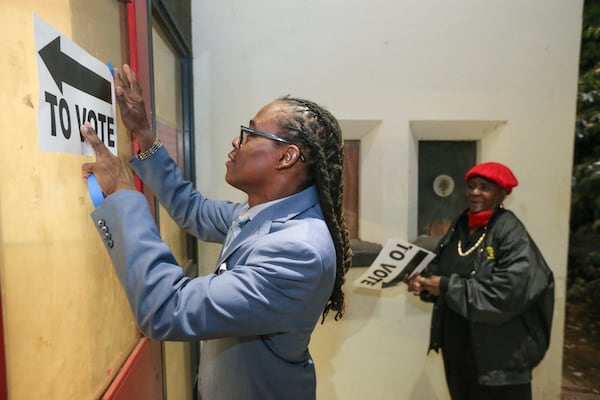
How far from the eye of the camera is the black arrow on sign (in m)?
0.67

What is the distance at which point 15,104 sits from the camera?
59 cm

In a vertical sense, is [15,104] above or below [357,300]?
above

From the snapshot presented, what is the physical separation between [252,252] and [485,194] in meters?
1.34

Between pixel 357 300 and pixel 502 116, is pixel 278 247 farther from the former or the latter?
pixel 502 116

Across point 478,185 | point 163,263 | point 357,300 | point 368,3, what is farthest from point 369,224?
point 163,263

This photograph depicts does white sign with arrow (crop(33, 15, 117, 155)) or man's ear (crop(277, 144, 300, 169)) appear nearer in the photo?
white sign with arrow (crop(33, 15, 117, 155))

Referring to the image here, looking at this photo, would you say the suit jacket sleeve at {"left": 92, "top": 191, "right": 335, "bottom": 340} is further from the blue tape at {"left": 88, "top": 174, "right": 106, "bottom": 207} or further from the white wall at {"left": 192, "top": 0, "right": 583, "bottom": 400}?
the white wall at {"left": 192, "top": 0, "right": 583, "bottom": 400}

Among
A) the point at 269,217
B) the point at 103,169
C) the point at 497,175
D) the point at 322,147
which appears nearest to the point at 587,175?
the point at 497,175

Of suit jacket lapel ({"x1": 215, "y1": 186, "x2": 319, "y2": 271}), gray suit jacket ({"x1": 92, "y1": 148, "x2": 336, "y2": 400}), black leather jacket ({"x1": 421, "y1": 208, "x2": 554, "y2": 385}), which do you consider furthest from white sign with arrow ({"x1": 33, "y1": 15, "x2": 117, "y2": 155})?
black leather jacket ({"x1": 421, "y1": 208, "x2": 554, "y2": 385})

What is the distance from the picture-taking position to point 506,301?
5.33 ft

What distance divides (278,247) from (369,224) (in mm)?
1523

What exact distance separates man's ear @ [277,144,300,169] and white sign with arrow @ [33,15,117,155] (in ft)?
1.31

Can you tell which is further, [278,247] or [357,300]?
[357,300]

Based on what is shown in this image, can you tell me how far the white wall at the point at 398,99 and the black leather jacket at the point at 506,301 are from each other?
0.55m
